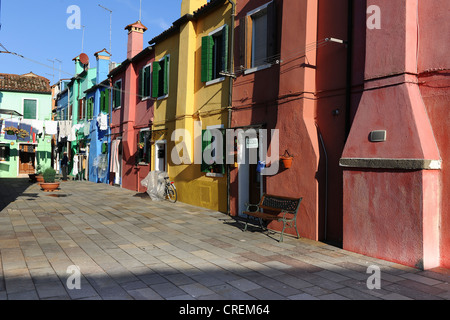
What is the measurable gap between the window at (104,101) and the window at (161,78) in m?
6.84

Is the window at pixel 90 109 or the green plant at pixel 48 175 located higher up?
the window at pixel 90 109

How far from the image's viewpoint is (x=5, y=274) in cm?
464

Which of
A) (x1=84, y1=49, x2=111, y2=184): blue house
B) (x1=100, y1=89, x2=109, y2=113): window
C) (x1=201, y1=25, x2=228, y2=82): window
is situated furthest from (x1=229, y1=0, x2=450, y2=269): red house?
(x1=84, y1=49, x2=111, y2=184): blue house

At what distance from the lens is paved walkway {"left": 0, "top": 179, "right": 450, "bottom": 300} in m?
4.16

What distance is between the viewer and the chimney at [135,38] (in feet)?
58.8

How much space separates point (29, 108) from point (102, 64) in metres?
8.28

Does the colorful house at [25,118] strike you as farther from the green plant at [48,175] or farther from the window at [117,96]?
the green plant at [48,175]

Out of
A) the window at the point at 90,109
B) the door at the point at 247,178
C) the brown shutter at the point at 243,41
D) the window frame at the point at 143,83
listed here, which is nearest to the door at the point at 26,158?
the window at the point at 90,109

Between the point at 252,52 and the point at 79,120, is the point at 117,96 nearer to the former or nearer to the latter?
A: the point at 79,120

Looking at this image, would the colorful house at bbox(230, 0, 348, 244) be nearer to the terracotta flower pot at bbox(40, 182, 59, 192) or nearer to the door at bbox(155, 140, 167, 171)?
the door at bbox(155, 140, 167, 171)

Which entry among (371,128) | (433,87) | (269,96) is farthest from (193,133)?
(433,87)

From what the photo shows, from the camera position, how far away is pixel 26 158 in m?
26.9

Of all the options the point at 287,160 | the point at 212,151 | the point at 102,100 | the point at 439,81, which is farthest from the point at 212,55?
the point at 102,100

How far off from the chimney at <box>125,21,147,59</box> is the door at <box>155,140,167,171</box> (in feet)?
18.9
